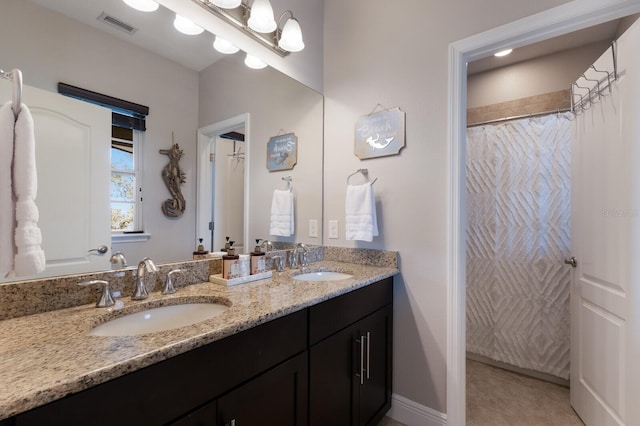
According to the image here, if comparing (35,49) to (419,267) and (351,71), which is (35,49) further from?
(419,267)

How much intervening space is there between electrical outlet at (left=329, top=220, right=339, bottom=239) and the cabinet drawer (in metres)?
0.49

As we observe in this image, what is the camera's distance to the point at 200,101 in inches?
55.7

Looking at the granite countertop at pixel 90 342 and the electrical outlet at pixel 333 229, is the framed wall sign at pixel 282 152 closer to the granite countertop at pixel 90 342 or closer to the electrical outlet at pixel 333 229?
the electrical outlet at pixel 333 229

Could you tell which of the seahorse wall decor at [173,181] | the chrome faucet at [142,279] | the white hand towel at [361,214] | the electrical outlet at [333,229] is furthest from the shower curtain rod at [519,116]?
the chrome faucet at [142,279]

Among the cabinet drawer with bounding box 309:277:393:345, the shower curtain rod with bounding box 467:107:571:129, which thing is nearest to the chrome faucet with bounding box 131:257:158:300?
the cabinet drawer with bounding box 309:277:393:345

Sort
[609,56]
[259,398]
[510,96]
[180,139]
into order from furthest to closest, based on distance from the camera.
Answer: [510,96] → [609,56] → [180,139] → [259,398]

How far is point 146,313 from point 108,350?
15.0 inches

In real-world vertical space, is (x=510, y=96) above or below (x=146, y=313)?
above

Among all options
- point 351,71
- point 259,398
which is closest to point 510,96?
point 351,71

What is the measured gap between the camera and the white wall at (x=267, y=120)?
152 centimetres

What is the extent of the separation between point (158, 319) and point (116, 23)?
113cm

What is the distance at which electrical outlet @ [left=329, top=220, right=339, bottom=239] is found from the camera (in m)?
2.06

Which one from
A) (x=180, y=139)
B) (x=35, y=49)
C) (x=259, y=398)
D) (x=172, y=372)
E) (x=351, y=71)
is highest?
(x=351, y=71)

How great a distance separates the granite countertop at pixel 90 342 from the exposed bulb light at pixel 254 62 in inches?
49.0
